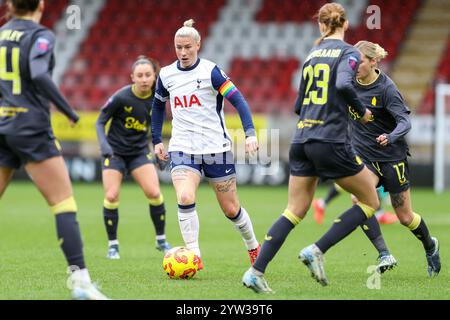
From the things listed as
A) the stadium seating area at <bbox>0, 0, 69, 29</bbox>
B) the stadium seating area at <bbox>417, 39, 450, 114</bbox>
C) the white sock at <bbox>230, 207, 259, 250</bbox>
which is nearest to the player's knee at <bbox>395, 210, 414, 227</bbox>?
the white sock at <bbox>230, 207, 259, 250</bbox>

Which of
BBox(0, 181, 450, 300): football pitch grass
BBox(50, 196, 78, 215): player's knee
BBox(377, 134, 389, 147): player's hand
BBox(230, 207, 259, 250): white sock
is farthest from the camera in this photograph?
BBox(230, 207, 259, 250): white sock

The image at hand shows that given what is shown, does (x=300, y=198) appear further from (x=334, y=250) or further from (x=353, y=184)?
(x=334, y=250)

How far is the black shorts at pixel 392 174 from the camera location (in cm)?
797

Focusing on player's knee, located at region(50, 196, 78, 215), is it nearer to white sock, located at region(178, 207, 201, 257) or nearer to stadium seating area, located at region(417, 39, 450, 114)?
white sock, located at region(178, 207, 201, 257)

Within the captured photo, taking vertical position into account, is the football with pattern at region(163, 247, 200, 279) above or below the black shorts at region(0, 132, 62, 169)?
below

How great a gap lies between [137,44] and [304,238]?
16.6 m

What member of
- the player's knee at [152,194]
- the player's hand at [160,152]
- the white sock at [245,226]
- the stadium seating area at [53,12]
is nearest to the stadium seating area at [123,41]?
the stadium seating area at [53,12]

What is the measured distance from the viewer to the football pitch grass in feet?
22.2

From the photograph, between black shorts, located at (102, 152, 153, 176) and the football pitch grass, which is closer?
the football pitch grass

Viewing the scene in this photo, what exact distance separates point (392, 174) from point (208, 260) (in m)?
2.40

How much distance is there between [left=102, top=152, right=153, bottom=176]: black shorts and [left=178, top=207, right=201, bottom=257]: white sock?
2.10 metres

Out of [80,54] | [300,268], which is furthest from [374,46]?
[80,54]

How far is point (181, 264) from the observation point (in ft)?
25.0

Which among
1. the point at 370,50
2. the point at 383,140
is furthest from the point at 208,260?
the point at 370,50
